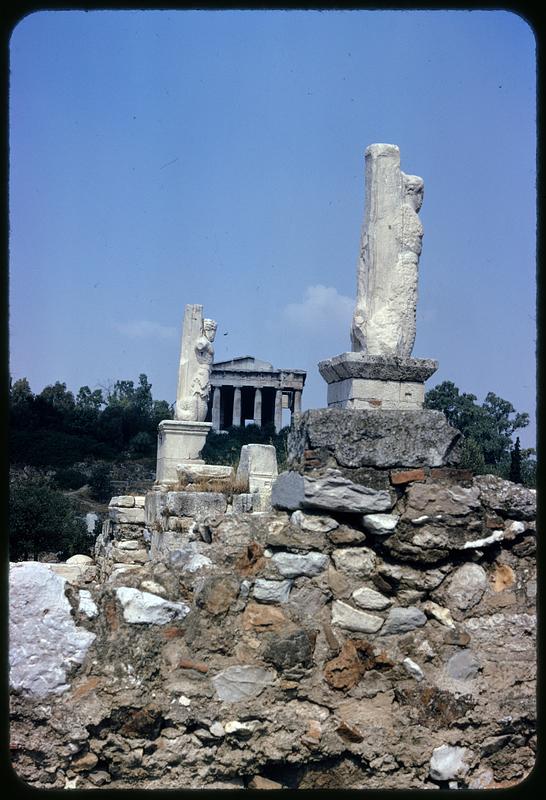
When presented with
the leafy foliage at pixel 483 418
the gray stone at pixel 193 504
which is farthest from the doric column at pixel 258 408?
the gray stone at pixel 193 504

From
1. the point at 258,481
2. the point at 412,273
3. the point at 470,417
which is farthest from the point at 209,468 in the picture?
the point at 470,417

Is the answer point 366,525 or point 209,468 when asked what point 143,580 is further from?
point 209,468

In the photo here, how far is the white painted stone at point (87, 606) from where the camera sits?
367cm

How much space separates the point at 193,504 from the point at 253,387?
154ft

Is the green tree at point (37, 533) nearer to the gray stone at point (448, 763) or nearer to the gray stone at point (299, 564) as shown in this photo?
the gray stone at point (299, 564)

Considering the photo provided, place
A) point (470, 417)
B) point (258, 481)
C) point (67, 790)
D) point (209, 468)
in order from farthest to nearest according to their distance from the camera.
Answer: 1. point (470, 417)
2. point (209, 468)
3. point (258, 481)
4. point (67, 790)

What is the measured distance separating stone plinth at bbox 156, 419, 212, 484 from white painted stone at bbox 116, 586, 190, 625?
409 inches

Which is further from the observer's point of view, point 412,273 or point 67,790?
point 412,273

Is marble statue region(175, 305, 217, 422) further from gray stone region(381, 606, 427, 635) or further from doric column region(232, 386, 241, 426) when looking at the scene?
doric column region(232, 386, 241, 426)

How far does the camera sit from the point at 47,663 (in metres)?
3.48

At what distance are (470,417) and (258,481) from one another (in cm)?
2706

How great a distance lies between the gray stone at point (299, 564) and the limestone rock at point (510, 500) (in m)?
0.74

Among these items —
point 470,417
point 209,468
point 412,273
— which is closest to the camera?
point 412,273

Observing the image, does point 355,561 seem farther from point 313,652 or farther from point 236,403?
point 236,403
